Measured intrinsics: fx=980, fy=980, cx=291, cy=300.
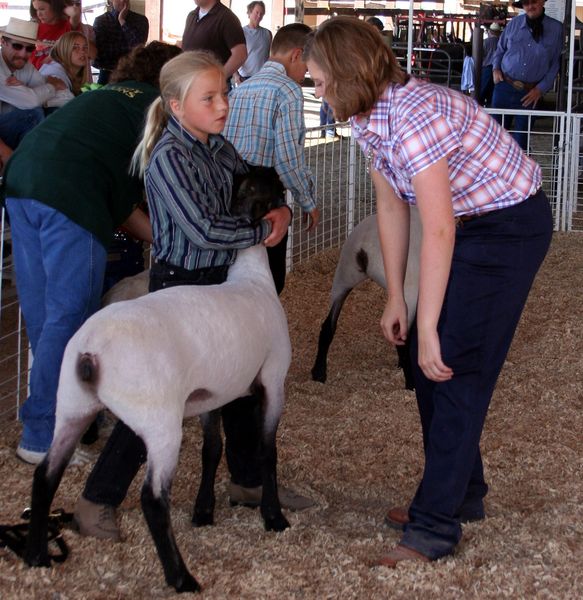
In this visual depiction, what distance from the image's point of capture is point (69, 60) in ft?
23.1

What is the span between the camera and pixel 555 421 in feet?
15.5

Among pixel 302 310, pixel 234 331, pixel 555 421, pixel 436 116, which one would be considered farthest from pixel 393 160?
pixel 302 310

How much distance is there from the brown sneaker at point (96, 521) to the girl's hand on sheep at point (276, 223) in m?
1.06

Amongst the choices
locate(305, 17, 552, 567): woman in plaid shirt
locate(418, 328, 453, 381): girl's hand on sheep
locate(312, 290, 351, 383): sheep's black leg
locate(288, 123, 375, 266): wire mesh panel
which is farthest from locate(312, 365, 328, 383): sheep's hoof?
locate(418, 328, 453, 381): girl's hand on sheep

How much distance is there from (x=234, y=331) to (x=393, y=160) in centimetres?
74

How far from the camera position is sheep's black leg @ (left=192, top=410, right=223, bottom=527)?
11.3 ft

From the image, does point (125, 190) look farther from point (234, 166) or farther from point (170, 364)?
point (170, 364)

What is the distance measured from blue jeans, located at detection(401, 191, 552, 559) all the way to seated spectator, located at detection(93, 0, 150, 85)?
6.74 meters

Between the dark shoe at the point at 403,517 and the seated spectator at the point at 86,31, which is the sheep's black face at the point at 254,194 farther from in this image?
the seated spectator at the point at 86,31

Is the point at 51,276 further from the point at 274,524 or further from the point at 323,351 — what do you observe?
the point at 323,351

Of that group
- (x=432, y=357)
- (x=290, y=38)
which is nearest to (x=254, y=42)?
(x=290, y=38)

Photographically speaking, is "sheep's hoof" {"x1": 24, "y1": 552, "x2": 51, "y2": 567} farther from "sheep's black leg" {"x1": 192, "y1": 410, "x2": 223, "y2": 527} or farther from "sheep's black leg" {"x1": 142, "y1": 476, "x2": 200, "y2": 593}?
"sheep's black leg" {"x1": 192, "y1": 410, "x2": 223, "y2": 527}

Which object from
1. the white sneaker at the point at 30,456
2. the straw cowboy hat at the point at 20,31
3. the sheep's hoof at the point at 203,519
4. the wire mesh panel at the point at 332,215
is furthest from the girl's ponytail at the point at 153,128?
the wire mesh panel at the point at 332,215

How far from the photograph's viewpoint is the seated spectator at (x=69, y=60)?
695 centimetres
